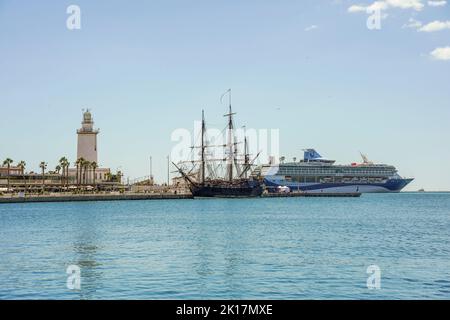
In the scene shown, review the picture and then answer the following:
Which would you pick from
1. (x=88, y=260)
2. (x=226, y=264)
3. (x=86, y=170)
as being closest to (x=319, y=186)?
(x=86, y=170)

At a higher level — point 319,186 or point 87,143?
point 87,143

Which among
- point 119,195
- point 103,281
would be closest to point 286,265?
point 103,281

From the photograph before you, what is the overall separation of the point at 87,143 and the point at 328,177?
217 feet

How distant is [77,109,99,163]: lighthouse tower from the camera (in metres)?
134

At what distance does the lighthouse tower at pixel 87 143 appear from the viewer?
134 metres

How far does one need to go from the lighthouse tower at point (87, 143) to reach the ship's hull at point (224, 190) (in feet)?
88.9

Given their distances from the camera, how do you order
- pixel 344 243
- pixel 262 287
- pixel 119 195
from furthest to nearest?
pixel 119 195 < pixel 344 243 < pixel 262 287

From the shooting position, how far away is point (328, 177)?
513 feet

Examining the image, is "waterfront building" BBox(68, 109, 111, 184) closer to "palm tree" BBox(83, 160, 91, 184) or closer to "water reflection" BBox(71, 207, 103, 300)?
"palm tree" BBox(83, 160, 91, 184)

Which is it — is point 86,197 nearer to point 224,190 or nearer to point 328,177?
point 224,190

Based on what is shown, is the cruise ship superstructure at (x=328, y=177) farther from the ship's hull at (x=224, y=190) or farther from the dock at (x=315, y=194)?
the ship's hull at (x=224, y=190)
